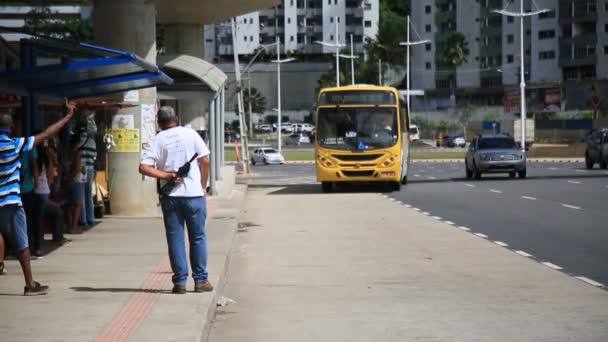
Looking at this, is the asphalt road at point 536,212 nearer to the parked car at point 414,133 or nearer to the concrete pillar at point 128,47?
the concrete pillar at point 128,47

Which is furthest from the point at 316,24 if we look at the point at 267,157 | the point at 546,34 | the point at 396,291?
the point at 396,291

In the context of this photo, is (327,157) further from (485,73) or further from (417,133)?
(485,73)

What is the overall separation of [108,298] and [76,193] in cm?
827

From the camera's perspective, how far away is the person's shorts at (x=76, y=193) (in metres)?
19.6

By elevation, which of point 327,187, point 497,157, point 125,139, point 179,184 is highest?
point 125,139

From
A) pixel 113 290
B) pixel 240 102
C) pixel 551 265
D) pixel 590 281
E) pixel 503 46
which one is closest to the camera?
pixel 113 290

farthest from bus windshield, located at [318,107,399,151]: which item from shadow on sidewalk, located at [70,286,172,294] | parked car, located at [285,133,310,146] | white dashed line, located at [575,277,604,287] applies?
parked car, located at [285,133,310,146]

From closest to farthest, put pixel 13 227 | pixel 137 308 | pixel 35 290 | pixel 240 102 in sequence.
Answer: pixel 137 308 → pixel 13 227 → pixel 35 290 → pixel 240 102

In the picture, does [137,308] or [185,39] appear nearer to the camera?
[137,308]

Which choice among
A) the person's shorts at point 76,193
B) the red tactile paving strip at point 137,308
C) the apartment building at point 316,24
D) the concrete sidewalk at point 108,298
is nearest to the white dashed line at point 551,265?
the concrete sidewalk at point 108,298

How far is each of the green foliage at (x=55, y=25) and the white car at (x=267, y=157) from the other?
1482cm

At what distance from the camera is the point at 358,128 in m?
37.4

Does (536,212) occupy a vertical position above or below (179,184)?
below

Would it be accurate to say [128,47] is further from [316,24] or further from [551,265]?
[316,24]
